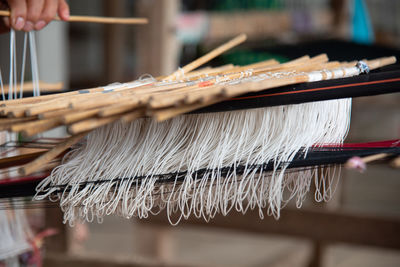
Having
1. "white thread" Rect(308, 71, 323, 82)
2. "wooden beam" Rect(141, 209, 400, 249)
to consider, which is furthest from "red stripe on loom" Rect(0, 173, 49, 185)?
"wooden beam" Rect(141, 209, 400, 249)

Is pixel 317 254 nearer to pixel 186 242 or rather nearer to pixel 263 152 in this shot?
pixel 186 242

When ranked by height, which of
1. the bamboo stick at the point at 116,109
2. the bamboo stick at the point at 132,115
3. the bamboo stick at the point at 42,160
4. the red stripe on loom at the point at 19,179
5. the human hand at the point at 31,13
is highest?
the human hand at the point at 31,13

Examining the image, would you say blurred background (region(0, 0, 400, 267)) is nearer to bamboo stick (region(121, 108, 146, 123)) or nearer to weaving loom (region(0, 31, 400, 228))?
weaving loom (region(0, 31, 400, 228))

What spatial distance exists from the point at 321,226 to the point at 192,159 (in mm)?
2127

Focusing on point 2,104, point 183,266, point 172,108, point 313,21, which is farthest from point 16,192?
point 313,21

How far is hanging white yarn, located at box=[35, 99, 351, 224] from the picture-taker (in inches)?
31.9

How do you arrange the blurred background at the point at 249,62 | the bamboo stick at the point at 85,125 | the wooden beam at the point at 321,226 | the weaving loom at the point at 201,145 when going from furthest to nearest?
the wooden beam at the point at 321,226, the blurred background at the point at 249,62, the weaving loom at the point at 201,145, the bamboo stick at the point at 85,125

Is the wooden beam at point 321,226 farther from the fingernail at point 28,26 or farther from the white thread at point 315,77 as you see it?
the white thread at point 315,77

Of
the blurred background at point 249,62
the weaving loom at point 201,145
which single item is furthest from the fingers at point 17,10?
the blurred background at point 249,62

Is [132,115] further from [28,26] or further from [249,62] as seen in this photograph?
[249,62]

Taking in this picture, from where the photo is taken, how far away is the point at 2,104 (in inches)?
31.5

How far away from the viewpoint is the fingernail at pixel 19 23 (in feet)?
3.33

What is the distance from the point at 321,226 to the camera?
2.80m

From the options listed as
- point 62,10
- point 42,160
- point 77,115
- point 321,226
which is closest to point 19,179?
point 42,160
